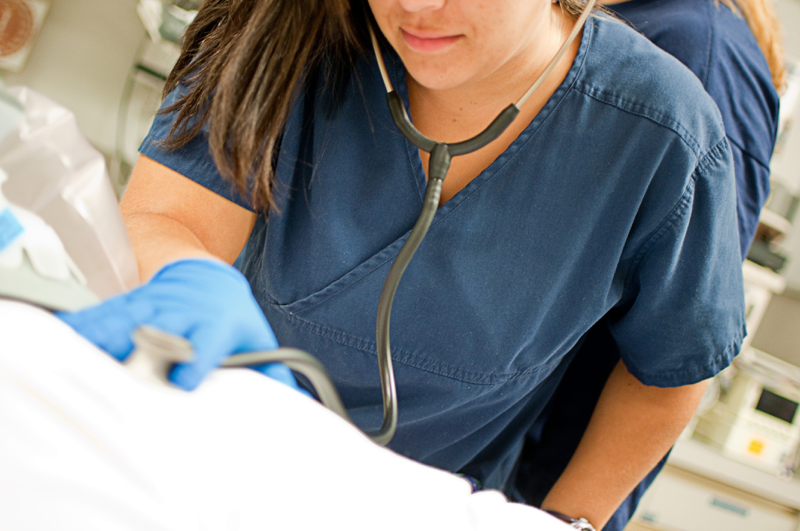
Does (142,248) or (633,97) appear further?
(633,97)

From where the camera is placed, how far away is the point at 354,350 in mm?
712

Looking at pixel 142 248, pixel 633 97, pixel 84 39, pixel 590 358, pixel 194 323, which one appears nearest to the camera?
pixel 194 323

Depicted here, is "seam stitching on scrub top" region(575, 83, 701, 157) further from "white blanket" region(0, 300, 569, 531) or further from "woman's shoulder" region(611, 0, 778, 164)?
"white blanket" region(0, 300, 569, 531)

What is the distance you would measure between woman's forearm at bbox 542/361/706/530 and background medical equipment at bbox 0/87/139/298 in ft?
2.21

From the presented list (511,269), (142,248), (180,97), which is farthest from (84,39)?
(511,269)

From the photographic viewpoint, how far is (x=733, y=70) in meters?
0.94

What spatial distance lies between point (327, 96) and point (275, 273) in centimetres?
23

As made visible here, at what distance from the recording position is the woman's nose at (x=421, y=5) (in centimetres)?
51

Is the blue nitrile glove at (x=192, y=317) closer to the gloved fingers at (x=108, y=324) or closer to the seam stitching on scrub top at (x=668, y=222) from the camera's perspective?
the gloved fingers at (x=108, y=324)

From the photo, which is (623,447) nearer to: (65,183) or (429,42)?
(429,42)

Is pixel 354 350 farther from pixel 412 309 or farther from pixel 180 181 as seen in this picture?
pixel 180 181

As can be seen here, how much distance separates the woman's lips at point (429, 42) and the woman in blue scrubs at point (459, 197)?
11 centimetres

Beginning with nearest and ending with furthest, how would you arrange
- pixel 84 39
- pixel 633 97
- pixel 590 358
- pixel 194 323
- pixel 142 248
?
pixel 194 323
pixel 142 248
pixel 633 97
pixel 590 358
pixel 84 39

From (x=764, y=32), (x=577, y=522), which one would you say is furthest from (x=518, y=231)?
(x=764, y=32)
